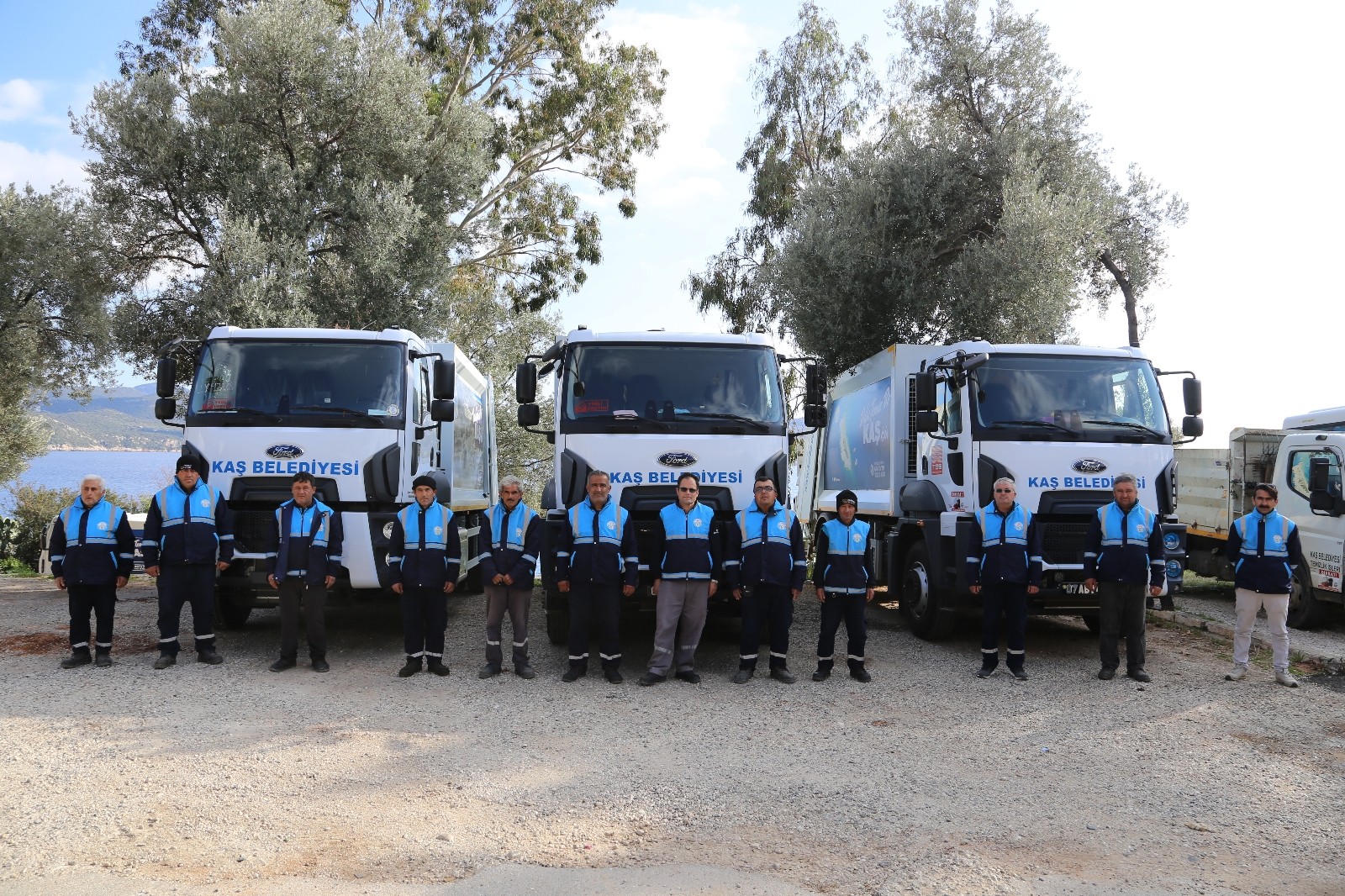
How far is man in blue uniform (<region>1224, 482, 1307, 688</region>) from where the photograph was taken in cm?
846

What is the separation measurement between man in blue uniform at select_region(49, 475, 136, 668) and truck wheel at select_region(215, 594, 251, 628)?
1.34 meters

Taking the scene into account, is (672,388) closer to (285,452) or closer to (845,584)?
(845,584)

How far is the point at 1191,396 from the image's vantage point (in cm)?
933

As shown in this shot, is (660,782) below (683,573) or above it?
below

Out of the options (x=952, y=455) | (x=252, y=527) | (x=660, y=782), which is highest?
(x=952, y=455)

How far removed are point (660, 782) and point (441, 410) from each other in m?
4.89

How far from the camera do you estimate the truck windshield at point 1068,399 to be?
9.15 metres

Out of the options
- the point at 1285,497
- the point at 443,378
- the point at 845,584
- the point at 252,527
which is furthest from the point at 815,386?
the point at 1285,497

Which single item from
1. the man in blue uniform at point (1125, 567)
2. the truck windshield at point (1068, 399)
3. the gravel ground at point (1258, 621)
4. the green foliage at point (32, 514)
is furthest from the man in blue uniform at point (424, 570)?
the green foliage at point (32, 514)

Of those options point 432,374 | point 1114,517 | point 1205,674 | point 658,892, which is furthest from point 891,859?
point 432,374

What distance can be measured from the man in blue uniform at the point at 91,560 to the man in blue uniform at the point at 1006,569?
24.1 feet

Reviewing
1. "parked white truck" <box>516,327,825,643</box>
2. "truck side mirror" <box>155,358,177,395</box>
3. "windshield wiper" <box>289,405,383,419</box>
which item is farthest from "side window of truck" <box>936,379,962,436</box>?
"truck side mirror" <box>155,358,177,395</box>

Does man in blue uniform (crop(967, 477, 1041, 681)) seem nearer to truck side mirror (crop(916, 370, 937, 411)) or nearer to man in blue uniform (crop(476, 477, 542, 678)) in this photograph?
truck side mirror (crop(916, 370, 937, 411))

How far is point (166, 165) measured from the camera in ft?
56.4
